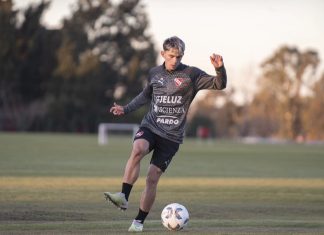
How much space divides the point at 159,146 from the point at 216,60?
1.37 m

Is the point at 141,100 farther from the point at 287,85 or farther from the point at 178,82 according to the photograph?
the point at 287,85

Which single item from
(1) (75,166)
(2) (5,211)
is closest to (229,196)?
(2) (5,211)

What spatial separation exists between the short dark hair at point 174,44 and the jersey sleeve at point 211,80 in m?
0.46

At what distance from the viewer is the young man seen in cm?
1005

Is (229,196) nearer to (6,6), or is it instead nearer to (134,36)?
(6,6)

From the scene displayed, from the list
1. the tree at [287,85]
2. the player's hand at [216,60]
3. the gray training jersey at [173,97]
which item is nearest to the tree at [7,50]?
the tree at [287,85]

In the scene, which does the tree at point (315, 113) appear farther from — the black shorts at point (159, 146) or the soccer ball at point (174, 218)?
the soccer ball at point (174, 218)

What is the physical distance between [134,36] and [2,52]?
59.0 feet

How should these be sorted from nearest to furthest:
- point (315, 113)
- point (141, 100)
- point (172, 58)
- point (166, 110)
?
point (172, 58), point (166, 110), point (141, 100), point (315, 113)

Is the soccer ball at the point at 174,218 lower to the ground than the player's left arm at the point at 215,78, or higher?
lower

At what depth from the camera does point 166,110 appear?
33.6 ft

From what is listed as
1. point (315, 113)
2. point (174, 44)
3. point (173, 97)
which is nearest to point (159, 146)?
point (173, 97)

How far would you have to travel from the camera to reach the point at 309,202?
614 inches

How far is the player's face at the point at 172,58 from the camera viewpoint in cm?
1001
